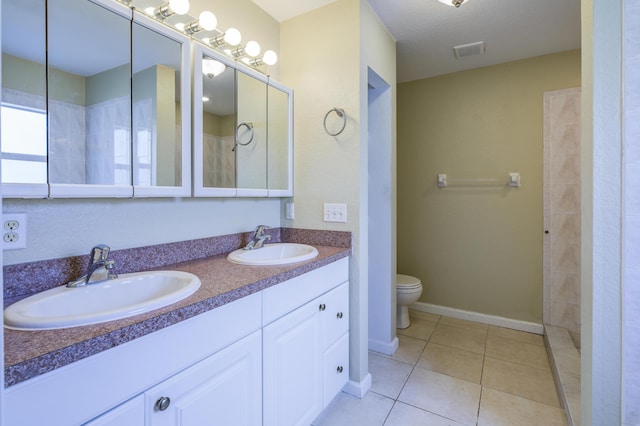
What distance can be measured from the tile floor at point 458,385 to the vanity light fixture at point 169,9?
2.08 meters

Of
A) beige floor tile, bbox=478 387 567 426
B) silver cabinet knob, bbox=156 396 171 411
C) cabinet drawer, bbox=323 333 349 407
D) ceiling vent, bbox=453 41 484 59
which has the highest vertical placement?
ceiling vent, bbox=453 41 484 59

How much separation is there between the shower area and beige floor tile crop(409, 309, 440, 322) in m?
0.87

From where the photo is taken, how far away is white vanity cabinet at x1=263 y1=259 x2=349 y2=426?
1309mm

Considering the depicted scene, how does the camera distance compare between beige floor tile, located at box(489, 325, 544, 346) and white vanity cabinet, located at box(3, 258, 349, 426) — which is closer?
white vanity cabinet, located at box(3, 258, 349, 426)

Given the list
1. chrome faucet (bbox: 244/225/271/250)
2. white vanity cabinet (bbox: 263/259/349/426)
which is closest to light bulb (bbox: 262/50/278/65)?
chrome faucet (bbox: 244/225/271/250)

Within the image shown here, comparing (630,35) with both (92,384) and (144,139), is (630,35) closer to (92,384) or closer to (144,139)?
(144,139)

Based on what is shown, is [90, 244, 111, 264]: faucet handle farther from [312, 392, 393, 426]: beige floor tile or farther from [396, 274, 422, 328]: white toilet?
[396, 274, 422, 328]: white toilet

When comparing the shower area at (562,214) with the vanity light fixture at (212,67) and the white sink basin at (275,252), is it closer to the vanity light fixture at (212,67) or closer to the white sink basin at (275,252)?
the white sink basin at (275,252)

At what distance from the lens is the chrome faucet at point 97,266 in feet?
3.60

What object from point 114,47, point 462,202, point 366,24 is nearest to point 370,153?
point 366,24

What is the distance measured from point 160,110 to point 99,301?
0.81 m

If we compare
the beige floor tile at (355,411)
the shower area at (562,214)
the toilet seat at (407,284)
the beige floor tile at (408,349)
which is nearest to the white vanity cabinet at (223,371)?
the beige floor tile at (355,411)

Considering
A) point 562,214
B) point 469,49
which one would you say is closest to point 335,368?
point 562,214

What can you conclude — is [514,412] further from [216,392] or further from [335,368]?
[216,392]
